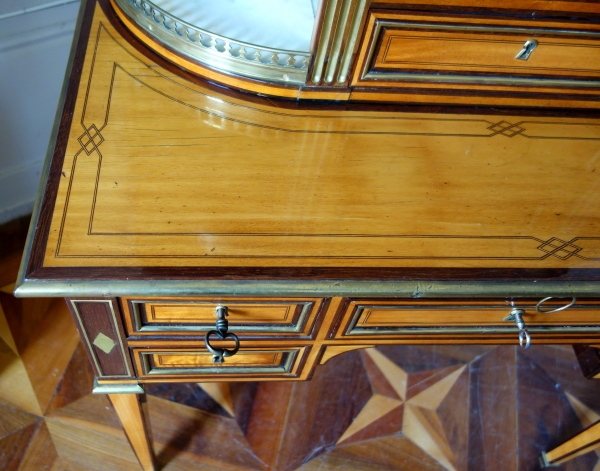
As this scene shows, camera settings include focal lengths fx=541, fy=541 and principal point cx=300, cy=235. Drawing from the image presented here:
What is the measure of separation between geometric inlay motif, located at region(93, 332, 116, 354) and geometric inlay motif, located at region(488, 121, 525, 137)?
544mm

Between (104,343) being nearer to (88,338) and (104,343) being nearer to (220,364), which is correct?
(88,338)

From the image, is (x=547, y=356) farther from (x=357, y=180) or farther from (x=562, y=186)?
(x=357, y=180)

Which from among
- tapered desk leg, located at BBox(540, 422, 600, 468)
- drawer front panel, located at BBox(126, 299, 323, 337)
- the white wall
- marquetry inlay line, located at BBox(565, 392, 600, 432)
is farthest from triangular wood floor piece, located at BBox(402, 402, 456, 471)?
the white wall

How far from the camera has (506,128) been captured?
72cm

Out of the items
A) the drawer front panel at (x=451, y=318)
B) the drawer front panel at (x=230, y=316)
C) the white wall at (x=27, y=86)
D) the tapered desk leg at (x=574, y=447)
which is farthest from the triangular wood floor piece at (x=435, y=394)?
the white wall at (x=27, y=86)

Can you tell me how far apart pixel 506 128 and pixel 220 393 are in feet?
2.35

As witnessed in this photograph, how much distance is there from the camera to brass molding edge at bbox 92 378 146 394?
688 millimetres

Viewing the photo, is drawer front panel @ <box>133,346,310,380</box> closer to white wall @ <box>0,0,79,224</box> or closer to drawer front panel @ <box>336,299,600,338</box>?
drawer front panel @ <box>336,299,600,338</box>

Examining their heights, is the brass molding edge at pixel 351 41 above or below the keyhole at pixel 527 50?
below

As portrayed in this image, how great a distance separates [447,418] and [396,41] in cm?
77

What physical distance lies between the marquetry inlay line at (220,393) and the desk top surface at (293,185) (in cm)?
58

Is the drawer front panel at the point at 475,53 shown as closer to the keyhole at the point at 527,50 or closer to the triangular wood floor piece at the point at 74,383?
the keyhole at the point at 527,50

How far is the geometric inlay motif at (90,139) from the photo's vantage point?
24.2 inches

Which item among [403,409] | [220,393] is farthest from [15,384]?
[403,409]
